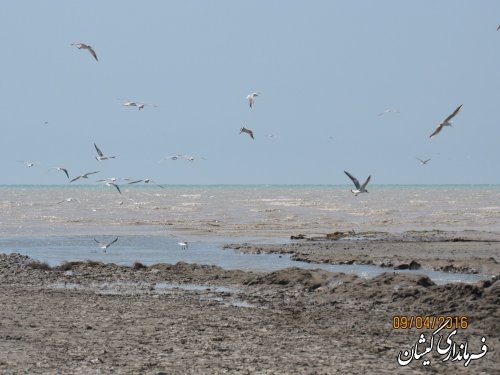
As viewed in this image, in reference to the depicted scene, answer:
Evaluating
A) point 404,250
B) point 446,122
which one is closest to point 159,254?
point 404,250

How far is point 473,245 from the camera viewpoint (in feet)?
106

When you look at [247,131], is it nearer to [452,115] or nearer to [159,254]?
[452,115]

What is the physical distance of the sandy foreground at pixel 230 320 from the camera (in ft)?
34.4

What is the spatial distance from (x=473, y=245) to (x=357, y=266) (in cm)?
975

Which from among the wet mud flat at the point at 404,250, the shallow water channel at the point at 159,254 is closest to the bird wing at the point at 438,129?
the shallow water channel at the point at 159,254

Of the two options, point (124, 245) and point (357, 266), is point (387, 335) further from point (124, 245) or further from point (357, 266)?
point (124, 245)

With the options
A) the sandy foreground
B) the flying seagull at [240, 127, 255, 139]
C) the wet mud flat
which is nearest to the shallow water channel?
the wet mud flat

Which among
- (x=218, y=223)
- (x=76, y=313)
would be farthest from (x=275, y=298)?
(x=218, y=223)

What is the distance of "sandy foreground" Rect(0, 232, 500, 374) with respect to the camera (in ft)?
34.4

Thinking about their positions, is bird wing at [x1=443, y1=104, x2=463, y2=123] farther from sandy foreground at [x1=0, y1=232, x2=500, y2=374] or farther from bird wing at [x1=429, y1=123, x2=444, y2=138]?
sandy foreground at [x1=0, y1=232, x2=500, y2=374]

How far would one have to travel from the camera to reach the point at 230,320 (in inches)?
547

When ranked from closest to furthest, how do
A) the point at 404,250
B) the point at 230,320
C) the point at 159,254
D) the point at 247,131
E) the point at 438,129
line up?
the point at 230,320
the point at 438,129
the point at 247,131
the point at 404,250
the point at 159,254

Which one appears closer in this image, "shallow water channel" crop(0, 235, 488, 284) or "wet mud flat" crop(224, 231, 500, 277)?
"shallow water channel" crop(0, 235, 488, 284)

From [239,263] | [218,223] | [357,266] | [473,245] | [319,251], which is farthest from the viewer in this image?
[218,223]
